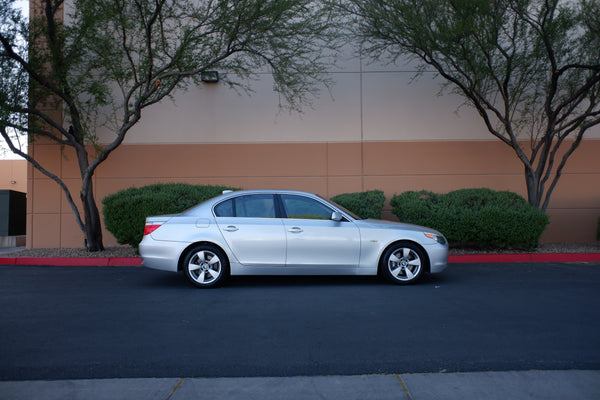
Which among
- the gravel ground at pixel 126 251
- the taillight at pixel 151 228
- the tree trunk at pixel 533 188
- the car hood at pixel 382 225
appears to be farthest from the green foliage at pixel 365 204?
the taillight at pixel 151 228

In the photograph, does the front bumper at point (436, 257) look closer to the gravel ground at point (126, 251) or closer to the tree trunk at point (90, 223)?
the gravel ground at point (126, 251)

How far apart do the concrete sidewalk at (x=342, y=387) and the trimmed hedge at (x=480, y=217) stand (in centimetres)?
734

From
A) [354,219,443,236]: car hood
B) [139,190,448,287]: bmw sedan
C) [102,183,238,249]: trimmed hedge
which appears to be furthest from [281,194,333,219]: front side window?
[102,183,238,249]: trimmed hedge

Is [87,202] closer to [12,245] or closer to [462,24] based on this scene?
[12,245]

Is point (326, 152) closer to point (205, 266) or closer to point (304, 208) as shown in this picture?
point (304, 208)

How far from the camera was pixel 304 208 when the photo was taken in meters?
7.93

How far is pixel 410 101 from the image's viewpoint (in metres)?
13.9

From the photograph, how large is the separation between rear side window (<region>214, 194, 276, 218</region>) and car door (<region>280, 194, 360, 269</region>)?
0.32 m

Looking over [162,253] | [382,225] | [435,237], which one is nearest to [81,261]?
[162,253]

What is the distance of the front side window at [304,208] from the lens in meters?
7.89

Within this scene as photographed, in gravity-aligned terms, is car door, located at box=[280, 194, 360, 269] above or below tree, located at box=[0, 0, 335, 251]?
below

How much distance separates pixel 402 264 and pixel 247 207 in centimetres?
256

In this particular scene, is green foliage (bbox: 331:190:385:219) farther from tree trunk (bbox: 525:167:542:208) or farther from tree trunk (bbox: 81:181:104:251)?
tree trunk (bbox: 81:181:104:251)

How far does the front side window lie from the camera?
311 inches
